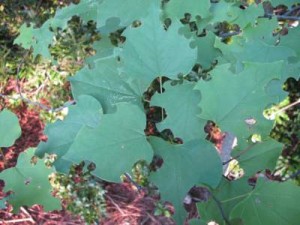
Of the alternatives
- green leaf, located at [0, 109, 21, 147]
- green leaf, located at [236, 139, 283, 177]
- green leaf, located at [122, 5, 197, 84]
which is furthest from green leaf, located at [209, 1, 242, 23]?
green leaf, located at [0, 109, 21, 147]

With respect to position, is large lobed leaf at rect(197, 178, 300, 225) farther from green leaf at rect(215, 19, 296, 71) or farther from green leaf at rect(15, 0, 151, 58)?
green leaf at rect(15, 0, 151, 58)

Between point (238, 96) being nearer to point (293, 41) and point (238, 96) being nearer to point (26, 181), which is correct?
point (293, 41)

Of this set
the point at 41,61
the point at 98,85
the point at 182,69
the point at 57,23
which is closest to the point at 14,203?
the point at 98,85

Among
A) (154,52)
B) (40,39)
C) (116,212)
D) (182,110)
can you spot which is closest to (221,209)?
(182,110)

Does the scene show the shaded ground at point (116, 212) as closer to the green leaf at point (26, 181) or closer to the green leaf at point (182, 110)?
the green leaf at point (26, 181)

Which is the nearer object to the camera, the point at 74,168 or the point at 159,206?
the point at 159,206

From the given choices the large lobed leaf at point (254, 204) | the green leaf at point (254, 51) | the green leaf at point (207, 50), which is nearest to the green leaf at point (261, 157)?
the large lobed leaf at point (254, 204)

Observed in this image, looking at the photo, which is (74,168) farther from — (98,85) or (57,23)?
(98,85)
